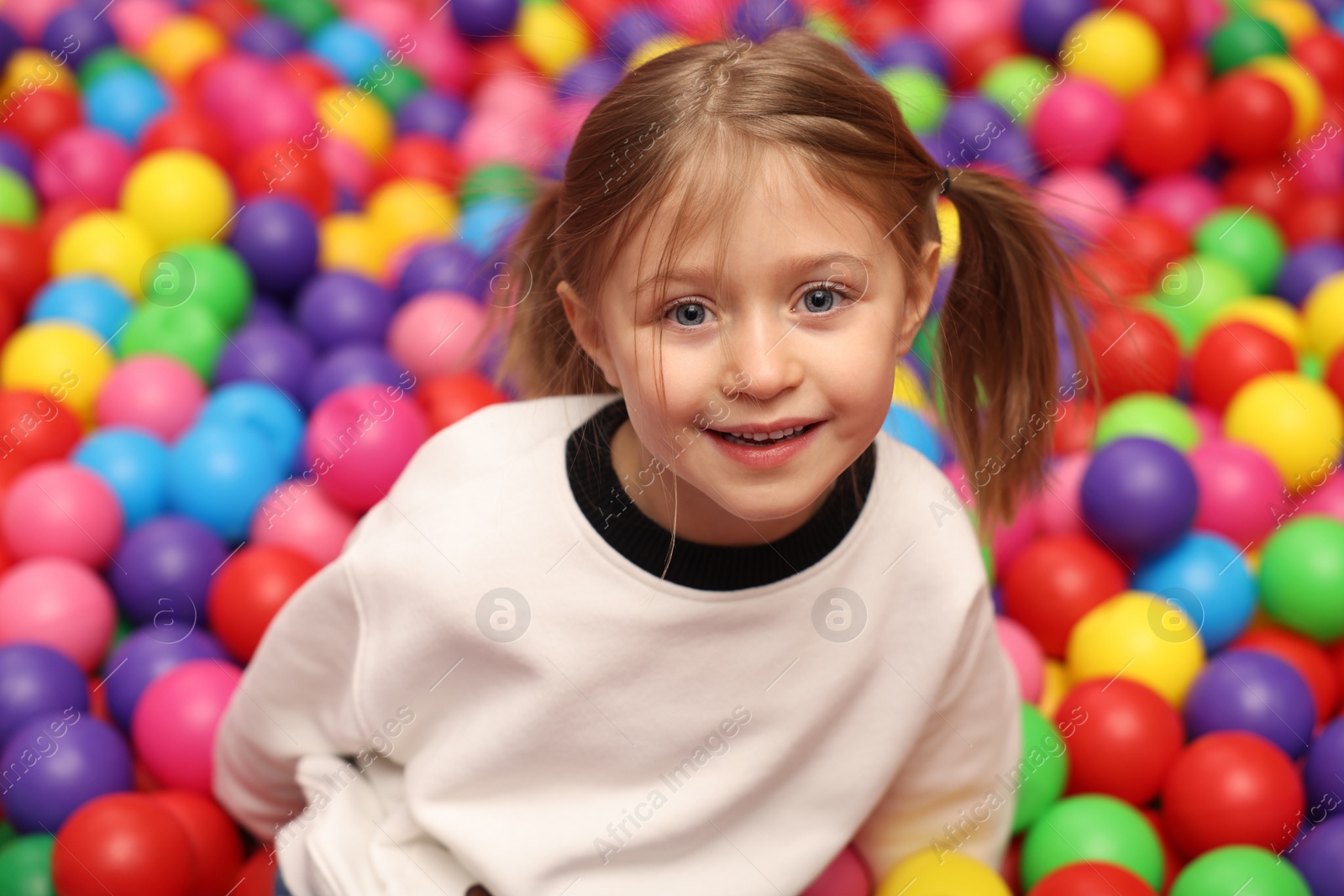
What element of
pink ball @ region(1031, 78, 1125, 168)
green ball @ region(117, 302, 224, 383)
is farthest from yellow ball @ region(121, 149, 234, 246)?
pink ball @ region(1031, 78, 1125, 168)

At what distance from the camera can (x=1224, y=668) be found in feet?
4.81

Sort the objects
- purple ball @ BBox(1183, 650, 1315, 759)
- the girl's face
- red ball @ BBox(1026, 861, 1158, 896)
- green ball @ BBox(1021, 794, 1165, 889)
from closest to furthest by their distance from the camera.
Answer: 1. the girl's face
2. red ball @ BBox(1026, 861, 1158, 896)
3. green ball @ BBox(1021, 794, 1165, 889)
4. purple ball @ BBox(1183, 650, 1315, 759)

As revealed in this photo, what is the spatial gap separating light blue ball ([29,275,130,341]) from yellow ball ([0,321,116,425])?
0.03 metres

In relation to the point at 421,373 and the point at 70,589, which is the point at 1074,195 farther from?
the point at 70,589

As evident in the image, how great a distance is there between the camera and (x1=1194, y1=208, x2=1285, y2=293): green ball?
7.06 ft

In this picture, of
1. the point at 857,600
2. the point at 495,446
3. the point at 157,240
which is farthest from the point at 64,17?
the point at 857,600

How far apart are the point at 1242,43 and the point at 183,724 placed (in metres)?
2.04

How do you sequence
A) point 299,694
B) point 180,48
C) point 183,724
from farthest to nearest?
1. point 180,48
2. point 183,724
3. point 299,694

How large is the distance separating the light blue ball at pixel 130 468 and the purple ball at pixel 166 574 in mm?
99

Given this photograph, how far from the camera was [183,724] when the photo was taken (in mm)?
1389

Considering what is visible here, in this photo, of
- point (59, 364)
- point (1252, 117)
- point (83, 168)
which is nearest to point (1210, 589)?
point (1252, 117)

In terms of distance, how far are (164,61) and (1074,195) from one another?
1.62 meters

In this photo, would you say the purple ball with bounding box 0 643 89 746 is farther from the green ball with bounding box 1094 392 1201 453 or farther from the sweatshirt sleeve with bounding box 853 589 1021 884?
the green ball with bounding box 1094 392 1201 453

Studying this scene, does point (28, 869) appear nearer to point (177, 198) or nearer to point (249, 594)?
point (249, 594)
